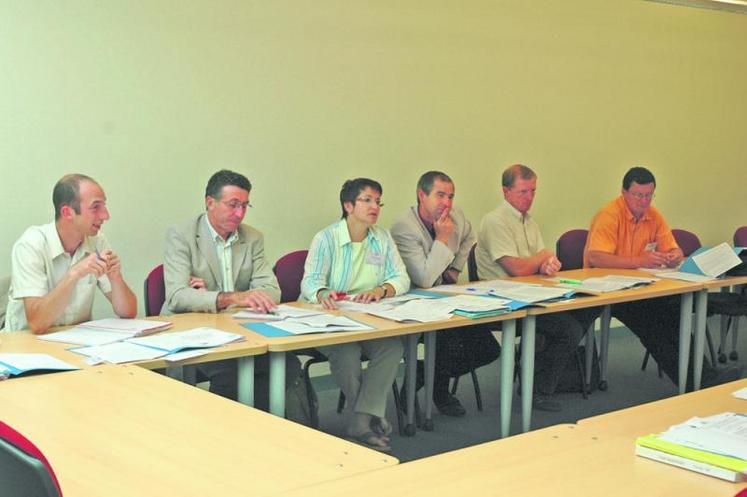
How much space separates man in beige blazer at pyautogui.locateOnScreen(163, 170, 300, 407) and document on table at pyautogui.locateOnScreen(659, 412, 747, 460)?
1994 mm

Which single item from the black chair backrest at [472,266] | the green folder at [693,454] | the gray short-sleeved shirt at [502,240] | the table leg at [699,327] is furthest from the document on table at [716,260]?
the green folder at [693,454]

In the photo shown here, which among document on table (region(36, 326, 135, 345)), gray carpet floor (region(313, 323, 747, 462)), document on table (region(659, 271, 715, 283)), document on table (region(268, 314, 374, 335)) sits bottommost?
gray carpet floor (region(313, 323, 747, 462))

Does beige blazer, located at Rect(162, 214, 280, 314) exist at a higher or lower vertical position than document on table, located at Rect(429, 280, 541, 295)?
higher

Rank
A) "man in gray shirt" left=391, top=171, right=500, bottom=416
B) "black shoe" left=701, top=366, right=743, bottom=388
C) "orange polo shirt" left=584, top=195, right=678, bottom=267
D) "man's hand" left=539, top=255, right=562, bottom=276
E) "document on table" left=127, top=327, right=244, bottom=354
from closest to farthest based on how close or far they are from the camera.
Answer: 1. "document on table" left=127, top=327, right=244, bottom=354
2. "man in gray shirt" left=391, top=171, right=500, bottom=416
3. "black shoe" left=701, top=366, right=743, bottom=388
4. "man's hand" left=539, top=255, right=562, bottom=276
5. "orange polo shirt" left=584, top=195, right=678, bottom=267

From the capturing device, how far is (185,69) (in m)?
4.41

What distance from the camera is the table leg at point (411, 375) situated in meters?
4.14

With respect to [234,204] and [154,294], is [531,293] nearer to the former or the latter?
[234,204]

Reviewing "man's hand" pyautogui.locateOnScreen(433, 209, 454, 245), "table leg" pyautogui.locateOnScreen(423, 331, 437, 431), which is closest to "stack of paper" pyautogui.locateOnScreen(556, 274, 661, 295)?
"man's hand" pyautogui.locateOnScreen(433, 209, 454, 245)

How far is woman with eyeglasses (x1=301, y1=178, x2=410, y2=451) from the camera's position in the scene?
3.82 metres

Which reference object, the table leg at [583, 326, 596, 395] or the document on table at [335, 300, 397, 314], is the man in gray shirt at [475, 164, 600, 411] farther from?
the document on table at [335, 300, 397, 314]

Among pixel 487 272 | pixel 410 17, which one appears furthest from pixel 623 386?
pixel 410 17

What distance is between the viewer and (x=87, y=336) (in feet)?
9.87

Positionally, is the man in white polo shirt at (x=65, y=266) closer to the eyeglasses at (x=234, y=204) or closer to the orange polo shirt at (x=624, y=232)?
the eyeglasses at (x=234, y=204)

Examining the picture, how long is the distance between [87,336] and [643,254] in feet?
11.4
